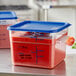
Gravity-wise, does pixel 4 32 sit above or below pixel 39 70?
above

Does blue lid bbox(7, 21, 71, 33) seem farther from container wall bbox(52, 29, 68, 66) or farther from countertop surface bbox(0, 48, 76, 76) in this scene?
countertop surface bbox(0, 48, 76, 76)

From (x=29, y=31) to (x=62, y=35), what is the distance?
0.19 meters

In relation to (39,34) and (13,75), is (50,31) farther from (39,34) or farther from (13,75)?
(13,75)

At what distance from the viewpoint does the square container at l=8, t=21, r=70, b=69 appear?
1.11m

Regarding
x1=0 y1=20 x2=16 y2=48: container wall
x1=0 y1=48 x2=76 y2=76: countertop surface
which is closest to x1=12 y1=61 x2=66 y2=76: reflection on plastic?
x1=0 y1=48 x2=76 y2=76: countertop surface

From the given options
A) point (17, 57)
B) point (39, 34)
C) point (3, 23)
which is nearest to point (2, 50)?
point (3, 23)

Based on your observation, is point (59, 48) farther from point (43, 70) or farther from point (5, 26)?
point (5, 26)

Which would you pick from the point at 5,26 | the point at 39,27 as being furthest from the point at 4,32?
Result: the point at 39,27

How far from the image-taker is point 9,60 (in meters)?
1.27

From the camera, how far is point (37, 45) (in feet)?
3.68

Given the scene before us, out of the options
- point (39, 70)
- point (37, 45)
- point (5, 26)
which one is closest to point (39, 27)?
point (37, 45)

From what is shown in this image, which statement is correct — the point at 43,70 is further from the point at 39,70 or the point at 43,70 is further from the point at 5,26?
the point at 5,26

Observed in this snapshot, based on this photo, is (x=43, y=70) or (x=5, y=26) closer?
(x=43, y=70)

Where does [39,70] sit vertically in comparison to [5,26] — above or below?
below
